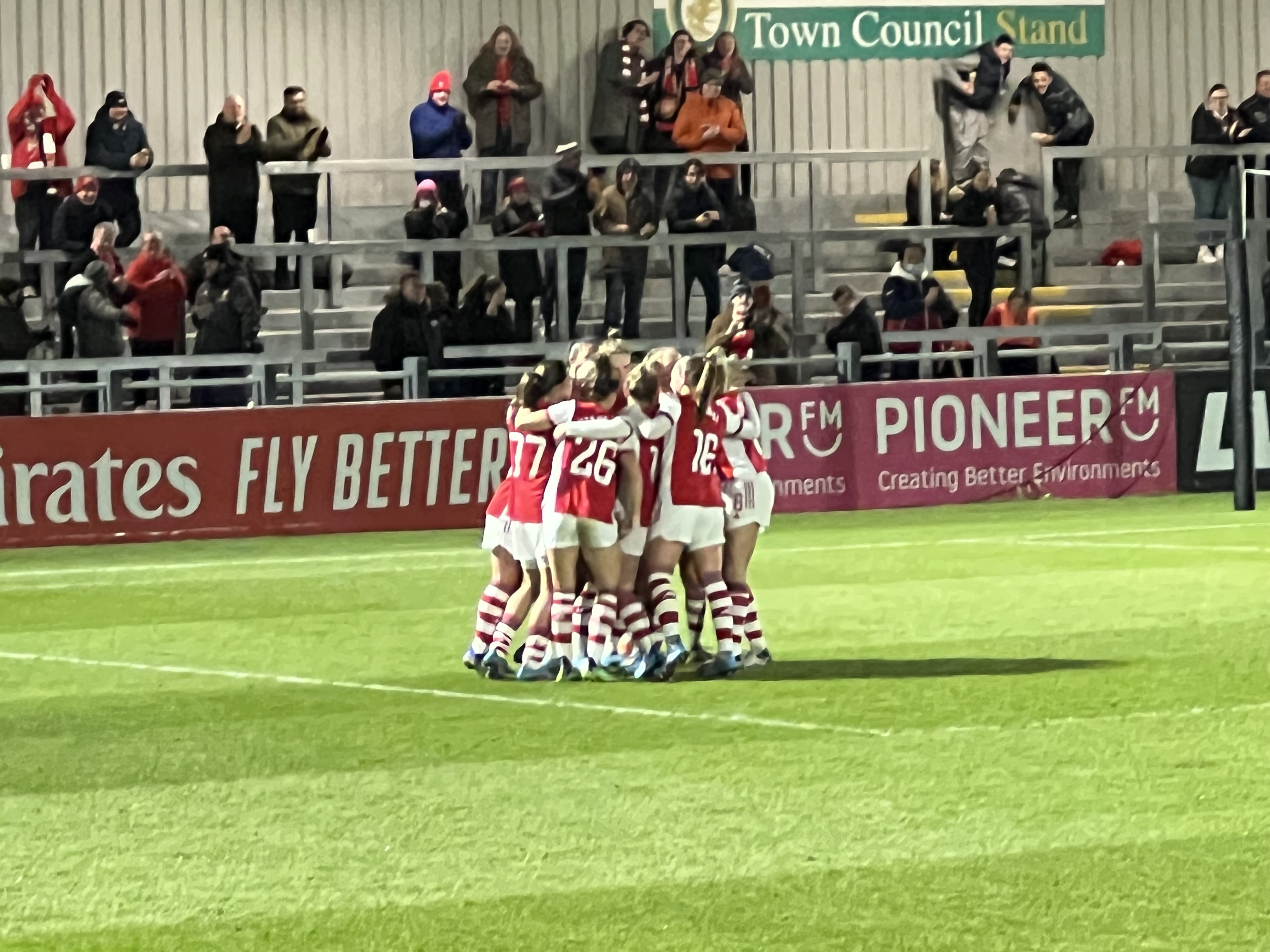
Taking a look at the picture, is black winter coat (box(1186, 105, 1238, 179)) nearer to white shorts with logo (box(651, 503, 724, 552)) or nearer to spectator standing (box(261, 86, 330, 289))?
spectator standing (box(261, 86, 330, 289))

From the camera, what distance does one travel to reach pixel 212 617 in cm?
1551

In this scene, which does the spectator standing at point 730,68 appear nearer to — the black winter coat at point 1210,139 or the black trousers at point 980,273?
the black trousers at point 980,273

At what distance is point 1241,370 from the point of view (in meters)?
21.1

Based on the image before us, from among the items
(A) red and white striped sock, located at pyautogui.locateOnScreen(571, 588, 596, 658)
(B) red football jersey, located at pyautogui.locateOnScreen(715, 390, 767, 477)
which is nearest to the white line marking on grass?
(A) red and white striped sock, located at pyautogui.locateOnScreen(571, 588, 596, 658)

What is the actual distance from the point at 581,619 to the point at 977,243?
14847 mm

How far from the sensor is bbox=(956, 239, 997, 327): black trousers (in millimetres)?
26141

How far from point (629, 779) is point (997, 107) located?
65.0 ft

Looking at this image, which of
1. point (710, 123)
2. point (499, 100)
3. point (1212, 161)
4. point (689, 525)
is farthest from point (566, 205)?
point (689, 525)

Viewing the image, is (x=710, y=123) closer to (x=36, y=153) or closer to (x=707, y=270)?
(x=707, y=270)

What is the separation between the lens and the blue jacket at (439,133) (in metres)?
26.2

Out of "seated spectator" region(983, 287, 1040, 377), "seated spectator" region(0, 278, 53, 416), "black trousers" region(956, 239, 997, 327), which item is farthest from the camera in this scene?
"black trousers" region(956, 239, 997, 327)

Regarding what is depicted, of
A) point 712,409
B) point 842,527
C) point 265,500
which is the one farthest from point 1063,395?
A: point 712,409

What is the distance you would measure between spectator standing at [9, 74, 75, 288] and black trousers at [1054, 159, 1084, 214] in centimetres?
1100

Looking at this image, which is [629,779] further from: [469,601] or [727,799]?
[469,601]
